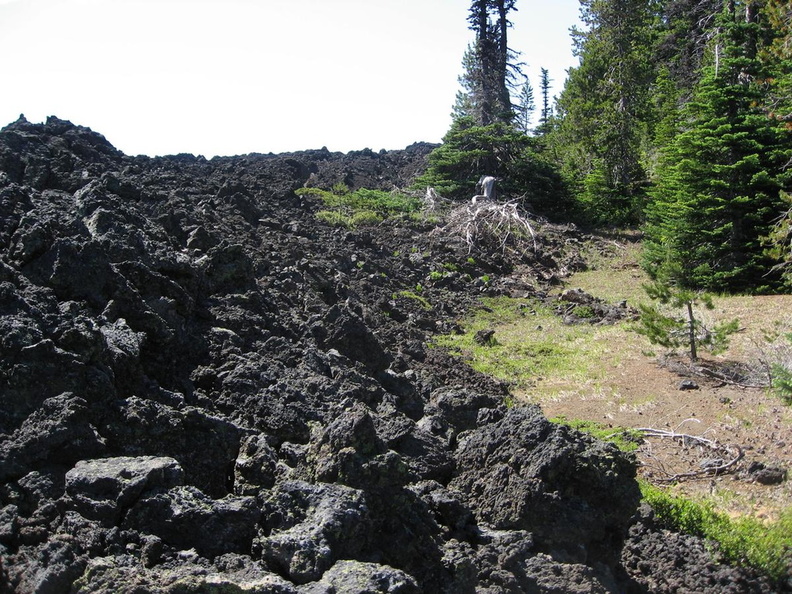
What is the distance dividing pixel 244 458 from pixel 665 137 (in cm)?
2030

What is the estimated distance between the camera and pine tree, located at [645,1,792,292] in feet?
49.7

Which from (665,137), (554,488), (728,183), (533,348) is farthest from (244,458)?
(665,137)

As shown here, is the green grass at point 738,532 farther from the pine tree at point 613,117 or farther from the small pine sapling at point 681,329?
the pine tree at point 613,117

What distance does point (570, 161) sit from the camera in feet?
90.1

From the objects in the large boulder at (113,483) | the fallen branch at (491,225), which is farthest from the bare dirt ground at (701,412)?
the fallen branch at (491,225)

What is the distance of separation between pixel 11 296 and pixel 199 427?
144 centimetres

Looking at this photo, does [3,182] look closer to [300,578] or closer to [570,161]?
[300,578]

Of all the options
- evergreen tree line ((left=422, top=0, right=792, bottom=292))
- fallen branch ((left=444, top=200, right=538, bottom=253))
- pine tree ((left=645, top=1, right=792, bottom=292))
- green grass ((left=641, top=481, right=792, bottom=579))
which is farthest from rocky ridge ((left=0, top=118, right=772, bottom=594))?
fallen branch ((left=444, top=200, right=538, bottom=253))

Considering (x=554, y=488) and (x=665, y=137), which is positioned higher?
(x=665, y=137)

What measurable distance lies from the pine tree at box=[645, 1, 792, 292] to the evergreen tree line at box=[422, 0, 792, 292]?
31 millimetres

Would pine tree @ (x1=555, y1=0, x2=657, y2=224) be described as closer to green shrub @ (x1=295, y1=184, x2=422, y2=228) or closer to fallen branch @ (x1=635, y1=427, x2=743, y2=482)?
green shrub @ (x1=295, y1=184, x2=422, y2=228)

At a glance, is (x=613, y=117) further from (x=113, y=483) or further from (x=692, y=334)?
(x=113, y=483)

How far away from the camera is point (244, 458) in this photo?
4543 mm

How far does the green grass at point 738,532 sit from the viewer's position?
523 centimetres
